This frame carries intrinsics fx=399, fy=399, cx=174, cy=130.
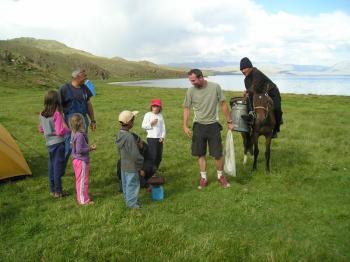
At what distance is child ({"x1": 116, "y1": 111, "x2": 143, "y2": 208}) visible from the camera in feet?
26.2

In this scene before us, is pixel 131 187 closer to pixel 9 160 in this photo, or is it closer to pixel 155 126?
pixel 155 126

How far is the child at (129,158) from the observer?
26.2 ft

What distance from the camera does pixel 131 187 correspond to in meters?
8.31

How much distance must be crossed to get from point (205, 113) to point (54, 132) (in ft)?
11.6

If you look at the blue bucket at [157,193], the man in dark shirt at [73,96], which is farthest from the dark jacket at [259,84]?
the man in dark shirt at [73,96]

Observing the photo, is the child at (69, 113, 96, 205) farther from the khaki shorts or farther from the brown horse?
the brown horse

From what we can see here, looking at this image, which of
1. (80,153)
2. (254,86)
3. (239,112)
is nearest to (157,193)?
(80,153)

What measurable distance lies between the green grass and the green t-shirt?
1.81 metres

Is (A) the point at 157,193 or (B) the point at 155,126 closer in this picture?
(A) the point at 157,193

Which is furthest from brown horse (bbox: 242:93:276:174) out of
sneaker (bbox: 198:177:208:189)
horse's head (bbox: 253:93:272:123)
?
sneaker (bbox: 198:177:208:189)

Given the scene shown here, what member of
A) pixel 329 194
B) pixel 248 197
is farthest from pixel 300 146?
pixel 248 197

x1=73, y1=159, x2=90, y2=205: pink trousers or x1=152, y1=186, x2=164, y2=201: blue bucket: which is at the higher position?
x1=73, y1=159, x2=90, y2=205: pink trousers

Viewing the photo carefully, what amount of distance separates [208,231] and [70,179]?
4983mm

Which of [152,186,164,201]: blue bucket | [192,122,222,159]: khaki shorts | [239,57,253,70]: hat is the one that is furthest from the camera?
[239,57,253,70]: hat
